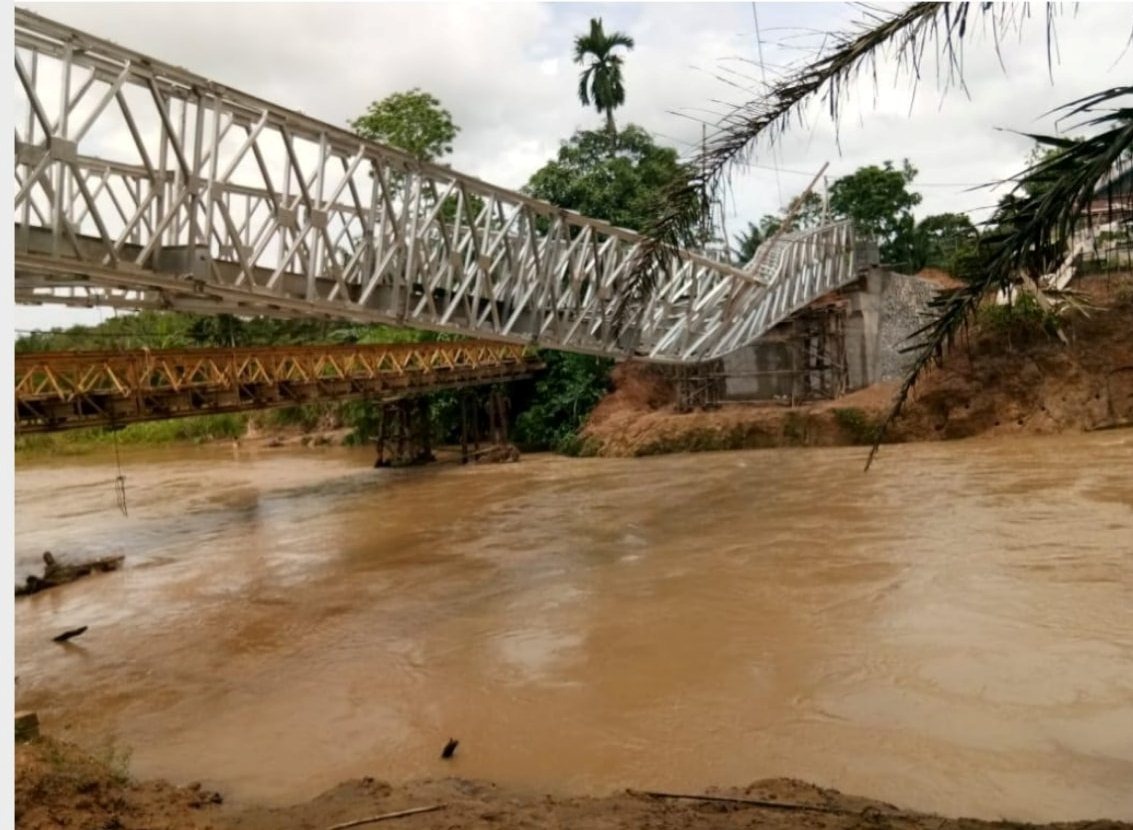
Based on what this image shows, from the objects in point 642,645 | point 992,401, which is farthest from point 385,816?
point 992,401

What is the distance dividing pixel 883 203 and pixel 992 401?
48.4 feet

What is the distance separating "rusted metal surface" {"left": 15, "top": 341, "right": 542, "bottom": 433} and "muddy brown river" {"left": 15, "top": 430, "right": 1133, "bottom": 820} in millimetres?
2472

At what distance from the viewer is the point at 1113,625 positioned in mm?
7445

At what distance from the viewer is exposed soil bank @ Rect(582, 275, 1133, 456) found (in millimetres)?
22750

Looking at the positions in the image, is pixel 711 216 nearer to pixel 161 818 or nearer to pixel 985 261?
pixel 985 261

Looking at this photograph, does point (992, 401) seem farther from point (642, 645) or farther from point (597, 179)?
point (642, 645)

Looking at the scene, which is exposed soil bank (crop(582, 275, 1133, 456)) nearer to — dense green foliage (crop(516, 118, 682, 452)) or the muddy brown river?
dense green foliage (crop(516, 118, 682, 452))

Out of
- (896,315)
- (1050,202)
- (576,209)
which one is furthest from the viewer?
(896,315)

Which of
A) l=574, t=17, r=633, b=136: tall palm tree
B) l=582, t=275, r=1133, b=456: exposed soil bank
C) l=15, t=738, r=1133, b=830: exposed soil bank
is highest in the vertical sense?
l=574, t=17, r=633, b=136: tall palm tree

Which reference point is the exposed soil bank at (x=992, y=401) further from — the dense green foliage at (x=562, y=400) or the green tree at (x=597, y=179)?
the green tree at (x=597, y=179)

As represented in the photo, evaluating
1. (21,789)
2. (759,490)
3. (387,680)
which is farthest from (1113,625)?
(759,490)

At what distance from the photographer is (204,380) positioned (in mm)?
16750

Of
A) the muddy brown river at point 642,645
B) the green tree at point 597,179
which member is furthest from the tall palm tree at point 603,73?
the muddy brown river at point 642,645

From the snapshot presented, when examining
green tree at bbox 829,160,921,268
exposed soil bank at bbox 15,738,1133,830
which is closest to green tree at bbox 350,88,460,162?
green tree at bbox 829,160,921,268
